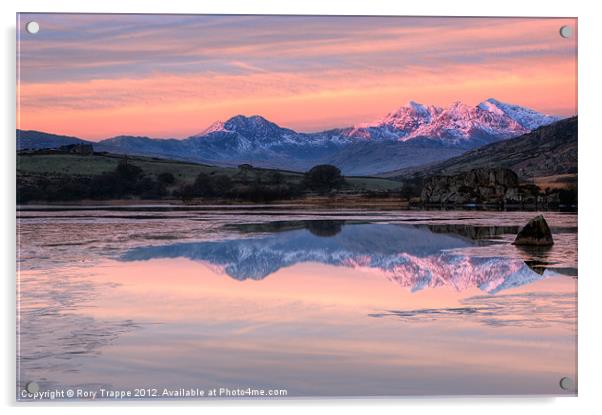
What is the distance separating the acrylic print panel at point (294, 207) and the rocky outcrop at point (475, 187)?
31 mm

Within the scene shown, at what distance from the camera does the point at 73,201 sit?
42.3 feet

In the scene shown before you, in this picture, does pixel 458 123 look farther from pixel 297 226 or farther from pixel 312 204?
pixel 297 226

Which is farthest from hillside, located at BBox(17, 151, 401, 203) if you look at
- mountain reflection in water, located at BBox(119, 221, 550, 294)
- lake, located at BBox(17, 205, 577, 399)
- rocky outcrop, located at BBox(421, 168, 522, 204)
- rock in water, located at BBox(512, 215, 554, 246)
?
rock in water, located at BBox(512, 215, 554, 246)

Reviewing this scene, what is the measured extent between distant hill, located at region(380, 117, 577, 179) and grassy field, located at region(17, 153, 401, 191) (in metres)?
0.36

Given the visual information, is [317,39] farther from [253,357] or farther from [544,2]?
[253,357]

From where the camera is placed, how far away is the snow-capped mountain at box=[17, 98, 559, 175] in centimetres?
1287

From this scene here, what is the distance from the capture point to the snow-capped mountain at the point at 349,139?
42.2 ft

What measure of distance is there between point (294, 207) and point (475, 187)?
99.3 inches

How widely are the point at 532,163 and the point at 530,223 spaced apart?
2.66 ft

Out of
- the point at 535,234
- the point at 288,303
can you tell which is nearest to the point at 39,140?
the point at 288,303

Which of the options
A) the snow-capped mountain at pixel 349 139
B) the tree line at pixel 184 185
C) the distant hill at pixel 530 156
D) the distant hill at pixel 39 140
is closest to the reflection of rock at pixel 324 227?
the tree line at pixel 184 185

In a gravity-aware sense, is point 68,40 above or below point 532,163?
above

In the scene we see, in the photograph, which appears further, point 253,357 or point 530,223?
point 530,223
